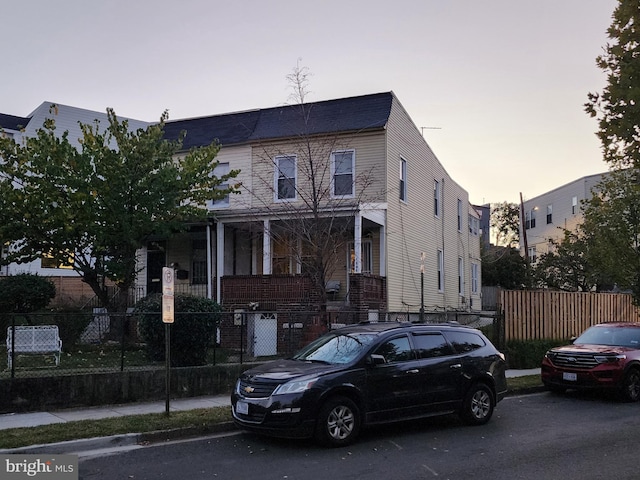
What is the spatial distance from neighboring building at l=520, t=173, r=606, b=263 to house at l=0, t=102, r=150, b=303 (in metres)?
28.0

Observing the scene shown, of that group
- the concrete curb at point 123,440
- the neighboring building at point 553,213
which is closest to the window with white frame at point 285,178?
the concrete curb at point 123,440

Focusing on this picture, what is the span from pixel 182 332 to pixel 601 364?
8.70m

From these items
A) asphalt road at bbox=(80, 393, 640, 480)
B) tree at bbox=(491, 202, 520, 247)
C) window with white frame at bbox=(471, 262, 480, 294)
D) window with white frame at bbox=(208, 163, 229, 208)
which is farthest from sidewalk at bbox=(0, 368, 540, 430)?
tree at bbox=(491, 202, 520, 247)

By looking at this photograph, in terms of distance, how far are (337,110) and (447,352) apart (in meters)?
13.5

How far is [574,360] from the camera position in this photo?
522 inches

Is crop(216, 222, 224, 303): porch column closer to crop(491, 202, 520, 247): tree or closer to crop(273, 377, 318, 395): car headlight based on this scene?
crop(273, 377, 318, 395): car headlight

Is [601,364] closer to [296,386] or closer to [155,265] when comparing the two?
[296,386]

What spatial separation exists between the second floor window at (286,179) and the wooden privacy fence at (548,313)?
7.66 m

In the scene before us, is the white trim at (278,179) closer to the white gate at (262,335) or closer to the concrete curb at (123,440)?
the white gate at (262,335)

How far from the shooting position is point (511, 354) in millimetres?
17875

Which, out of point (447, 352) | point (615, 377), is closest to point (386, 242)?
point (615, 377)

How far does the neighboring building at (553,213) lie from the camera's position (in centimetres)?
4381

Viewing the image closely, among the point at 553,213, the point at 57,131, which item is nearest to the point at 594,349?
the point at 57,131

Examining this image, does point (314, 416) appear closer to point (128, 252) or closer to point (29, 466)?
point (29, 466)
